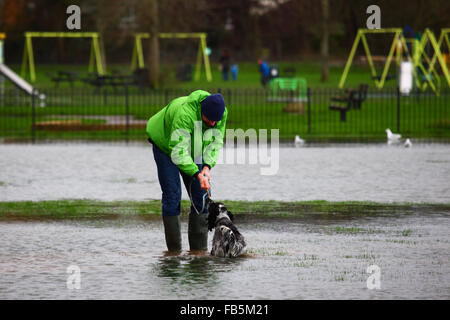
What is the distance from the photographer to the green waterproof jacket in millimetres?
9148

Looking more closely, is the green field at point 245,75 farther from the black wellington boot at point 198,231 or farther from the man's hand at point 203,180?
the man's hand at point 203,180

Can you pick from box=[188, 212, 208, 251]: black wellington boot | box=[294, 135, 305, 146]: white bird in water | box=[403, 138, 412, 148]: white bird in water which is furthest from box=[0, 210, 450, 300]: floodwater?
box=[294, 135, 305, 146]: white bird in water

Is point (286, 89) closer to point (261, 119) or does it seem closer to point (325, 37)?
point (261, 119)

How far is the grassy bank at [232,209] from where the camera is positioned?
1234cm

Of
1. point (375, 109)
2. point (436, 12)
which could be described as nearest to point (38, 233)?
point (375, 109)

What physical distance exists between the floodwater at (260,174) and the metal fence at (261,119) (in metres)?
2.72

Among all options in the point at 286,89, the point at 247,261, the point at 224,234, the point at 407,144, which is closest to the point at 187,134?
the point at 224,234

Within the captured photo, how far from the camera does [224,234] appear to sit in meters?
9.34

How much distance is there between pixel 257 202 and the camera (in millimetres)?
13477

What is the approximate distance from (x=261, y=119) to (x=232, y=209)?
15.8 metres

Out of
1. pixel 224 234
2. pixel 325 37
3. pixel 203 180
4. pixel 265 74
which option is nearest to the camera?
pixel 203 180

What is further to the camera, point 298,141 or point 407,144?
point 298,141

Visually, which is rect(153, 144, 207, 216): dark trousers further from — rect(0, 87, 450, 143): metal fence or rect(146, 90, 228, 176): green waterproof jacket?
rect(0, 87, 450, 143): metal fence
